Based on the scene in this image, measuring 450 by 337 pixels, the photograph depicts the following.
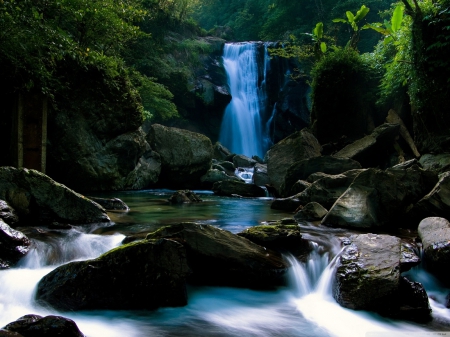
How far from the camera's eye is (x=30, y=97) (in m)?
11.3

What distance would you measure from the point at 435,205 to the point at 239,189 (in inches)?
303

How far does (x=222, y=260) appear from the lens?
4633 mm

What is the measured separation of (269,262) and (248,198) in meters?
7.89

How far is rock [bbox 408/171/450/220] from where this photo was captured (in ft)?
20.3

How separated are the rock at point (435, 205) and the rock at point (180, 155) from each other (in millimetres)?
10882

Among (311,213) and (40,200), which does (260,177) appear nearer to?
(311,213)

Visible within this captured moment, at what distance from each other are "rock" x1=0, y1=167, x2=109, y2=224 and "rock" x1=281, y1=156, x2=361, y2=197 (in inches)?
253

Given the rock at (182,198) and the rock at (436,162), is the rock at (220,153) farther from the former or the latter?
the rock at (436,162)

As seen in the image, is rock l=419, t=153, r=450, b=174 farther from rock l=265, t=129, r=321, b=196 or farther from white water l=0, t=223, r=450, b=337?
white water l=0, t=223, r=450, b=337

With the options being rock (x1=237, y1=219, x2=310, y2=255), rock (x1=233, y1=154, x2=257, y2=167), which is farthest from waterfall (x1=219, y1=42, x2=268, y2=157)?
rock (x1=237, y1=219, x2=310, y2=255)

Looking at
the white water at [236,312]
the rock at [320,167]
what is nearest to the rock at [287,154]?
the rock at [320,167]

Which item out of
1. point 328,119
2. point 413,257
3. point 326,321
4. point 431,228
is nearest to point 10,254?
point 326,321

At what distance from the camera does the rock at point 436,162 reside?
374 inches

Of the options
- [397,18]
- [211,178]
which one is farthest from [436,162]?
[211,178]
